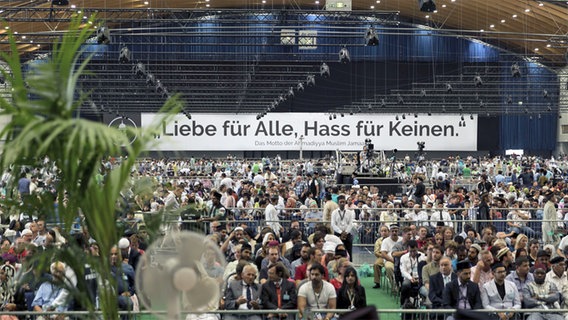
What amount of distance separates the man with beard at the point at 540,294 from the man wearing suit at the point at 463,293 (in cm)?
63

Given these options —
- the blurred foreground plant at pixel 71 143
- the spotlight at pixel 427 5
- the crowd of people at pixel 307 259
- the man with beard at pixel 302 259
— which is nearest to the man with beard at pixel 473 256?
the crowd of people at pixel 307 259

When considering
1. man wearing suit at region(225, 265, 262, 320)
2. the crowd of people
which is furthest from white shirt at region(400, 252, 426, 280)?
man wearing suit at region(225, 265, 262, 320)

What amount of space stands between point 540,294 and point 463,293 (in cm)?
97

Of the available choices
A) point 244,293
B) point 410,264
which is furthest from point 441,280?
point 244,293

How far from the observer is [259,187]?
21891 mm

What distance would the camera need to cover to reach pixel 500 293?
8.46 m

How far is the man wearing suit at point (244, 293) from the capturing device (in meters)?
8.26

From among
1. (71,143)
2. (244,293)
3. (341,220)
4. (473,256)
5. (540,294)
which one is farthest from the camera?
(341,220)

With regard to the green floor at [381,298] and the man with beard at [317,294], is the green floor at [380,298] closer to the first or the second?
the green floor at [381,298]

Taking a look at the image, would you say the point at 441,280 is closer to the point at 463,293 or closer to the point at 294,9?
the point at 463,293

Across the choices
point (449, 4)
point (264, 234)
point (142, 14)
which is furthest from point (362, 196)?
point (142, 14)

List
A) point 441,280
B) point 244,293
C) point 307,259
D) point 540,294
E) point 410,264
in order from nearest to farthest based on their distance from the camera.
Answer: point 244,293 → point 540,294 → point 441,280 → point 307,259 → point 410,264

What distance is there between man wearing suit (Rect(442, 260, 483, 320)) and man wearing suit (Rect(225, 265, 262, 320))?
1993 millimetres

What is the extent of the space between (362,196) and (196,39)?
108ft
